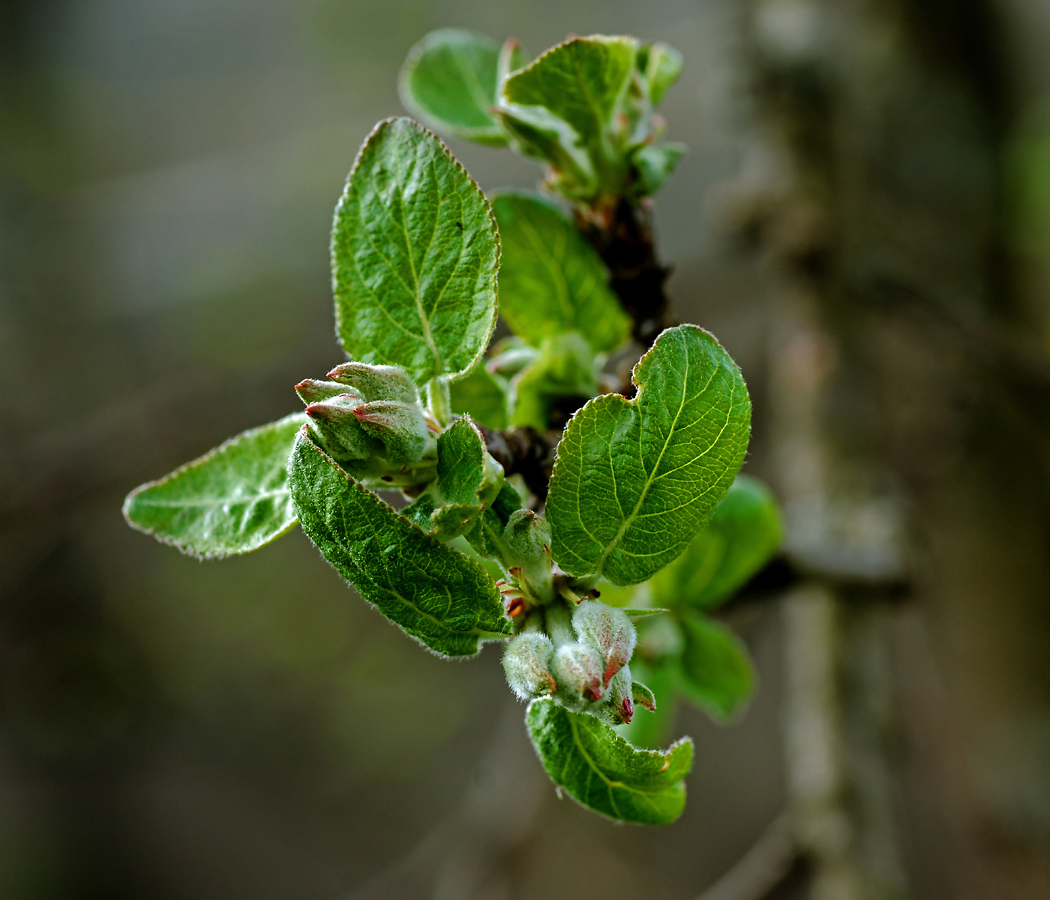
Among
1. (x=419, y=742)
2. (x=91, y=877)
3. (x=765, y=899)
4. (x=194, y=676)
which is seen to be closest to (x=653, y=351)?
(x=765, y=899)

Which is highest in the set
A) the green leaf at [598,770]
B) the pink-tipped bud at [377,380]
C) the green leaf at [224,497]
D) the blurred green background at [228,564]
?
the pink-tipped bud at [377,380]

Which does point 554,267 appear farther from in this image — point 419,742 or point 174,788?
point 174,788

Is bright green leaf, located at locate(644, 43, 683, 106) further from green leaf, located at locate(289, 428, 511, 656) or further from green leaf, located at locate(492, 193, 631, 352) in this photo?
green leaf, located at locate(289, 428, 511, 656)

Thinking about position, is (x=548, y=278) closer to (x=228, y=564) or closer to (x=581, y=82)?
(x=581, y=82)

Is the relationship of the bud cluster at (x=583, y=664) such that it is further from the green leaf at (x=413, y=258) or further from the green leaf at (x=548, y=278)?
the green leaf at (x=548, y=278)

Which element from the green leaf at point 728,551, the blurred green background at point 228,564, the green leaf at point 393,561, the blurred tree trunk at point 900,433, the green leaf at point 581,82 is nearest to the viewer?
the green leaf at point 393,561

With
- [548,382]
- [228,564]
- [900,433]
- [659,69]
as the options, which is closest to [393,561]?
[548,382]

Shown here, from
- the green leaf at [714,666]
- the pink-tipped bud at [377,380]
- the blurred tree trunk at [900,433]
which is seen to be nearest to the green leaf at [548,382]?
the pink-tipped bud at [377,380]
